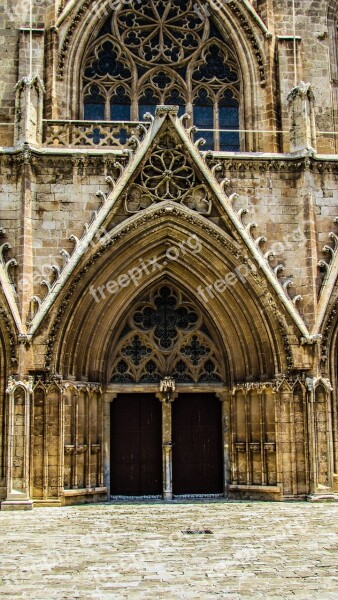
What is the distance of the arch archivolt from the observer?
13844 mm

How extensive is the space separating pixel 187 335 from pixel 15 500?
4.50 meters

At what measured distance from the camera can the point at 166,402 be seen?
1452cm

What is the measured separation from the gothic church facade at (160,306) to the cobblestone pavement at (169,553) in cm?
139

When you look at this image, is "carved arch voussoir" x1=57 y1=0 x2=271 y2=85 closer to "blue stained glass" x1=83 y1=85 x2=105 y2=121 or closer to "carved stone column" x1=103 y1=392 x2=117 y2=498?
"blue stained glass" x1=83 y1=85 x2=105 y2=121

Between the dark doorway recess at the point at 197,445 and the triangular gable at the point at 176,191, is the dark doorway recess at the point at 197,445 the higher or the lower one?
the lower one

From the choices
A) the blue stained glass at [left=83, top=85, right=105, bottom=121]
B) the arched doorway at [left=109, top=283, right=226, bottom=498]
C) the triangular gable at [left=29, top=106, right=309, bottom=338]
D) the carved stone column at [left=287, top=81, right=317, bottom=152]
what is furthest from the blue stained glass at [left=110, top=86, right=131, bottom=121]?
the arched doorway at [left=109, top=283, right=226, bottom=498]

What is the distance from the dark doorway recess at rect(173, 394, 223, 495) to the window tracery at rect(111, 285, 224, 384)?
49 cm

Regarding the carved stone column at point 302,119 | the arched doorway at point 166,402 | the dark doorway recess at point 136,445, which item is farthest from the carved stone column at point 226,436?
the carved stone column at point 302,119

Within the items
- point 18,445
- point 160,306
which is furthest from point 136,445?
point 160,306

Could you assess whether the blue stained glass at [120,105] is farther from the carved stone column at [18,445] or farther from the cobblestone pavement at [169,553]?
the cobblestone pavement at [169,553]

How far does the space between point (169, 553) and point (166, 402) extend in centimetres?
566

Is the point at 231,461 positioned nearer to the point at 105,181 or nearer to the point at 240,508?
the point at 240,508

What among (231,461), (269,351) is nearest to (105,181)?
(269,351)

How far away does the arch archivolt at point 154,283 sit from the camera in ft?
45.4
